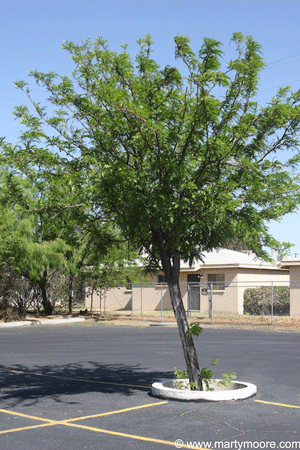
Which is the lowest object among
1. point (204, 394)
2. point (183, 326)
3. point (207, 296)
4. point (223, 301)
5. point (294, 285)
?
point (204, 394)

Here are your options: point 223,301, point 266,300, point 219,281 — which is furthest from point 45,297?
point 266,300

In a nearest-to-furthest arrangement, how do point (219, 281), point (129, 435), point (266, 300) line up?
point (129, 435) < point (266, 300) < point (219, 281)

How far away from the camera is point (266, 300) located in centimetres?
4047

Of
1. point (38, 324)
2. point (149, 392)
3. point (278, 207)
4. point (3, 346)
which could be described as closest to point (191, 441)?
point (149, 392)

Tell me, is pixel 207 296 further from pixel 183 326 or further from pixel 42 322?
pixel 183 326

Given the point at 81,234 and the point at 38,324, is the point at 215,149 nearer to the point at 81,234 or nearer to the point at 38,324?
the point at 81,234

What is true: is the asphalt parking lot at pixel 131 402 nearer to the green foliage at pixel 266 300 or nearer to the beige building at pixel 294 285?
the beige building at pixel 294 285

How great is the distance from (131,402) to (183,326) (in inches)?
65.4

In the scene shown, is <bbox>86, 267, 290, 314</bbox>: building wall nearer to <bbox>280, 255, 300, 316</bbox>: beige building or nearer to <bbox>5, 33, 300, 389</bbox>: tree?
<bbox>280, 255, 300, 316</bbox>: beige building

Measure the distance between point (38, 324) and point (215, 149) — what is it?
26191 millimetres

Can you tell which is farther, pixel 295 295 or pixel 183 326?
pixel 295 295

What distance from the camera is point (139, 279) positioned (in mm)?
41312

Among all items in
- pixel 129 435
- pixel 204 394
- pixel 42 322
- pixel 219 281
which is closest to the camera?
pixel 129 435

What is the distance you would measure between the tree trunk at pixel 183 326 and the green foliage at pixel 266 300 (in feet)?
92.4
